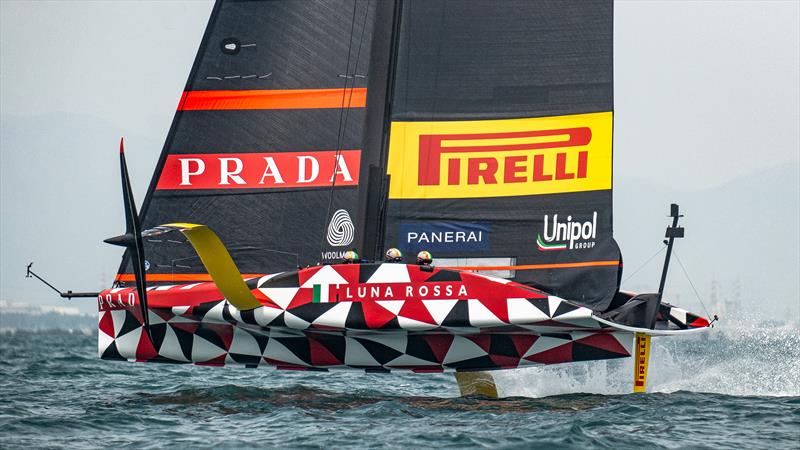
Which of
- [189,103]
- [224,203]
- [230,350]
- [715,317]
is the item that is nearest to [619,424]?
[715,317]

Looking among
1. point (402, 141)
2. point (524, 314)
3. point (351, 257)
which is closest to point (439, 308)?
point (524, 314)

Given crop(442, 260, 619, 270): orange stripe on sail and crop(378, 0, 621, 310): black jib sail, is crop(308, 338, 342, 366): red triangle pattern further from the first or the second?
crop(442, 260, 619, 270): orange stripe on sail

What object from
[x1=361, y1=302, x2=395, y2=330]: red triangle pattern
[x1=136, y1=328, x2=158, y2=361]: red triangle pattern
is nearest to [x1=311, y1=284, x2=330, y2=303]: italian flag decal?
[x1=361, y1=302, x2=395, y2=330]: red triangle pattern

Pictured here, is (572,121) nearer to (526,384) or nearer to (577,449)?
(526,384)

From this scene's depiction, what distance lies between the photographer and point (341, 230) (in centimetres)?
1431

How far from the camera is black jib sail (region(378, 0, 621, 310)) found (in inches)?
544

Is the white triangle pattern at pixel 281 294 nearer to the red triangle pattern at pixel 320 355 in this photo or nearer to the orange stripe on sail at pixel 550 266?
the red triangle pattern at pixel 320 355

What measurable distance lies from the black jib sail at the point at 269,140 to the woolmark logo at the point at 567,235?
2.33 meters

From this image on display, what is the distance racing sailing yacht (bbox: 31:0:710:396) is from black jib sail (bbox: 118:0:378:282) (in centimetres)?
2

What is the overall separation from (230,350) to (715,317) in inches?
230

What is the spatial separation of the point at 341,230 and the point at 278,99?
6.13ft

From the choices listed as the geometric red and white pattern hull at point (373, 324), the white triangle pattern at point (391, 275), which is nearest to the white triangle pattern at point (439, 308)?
the geometric red and white pattern hull at point (373, 324)

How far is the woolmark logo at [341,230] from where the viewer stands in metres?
14.3

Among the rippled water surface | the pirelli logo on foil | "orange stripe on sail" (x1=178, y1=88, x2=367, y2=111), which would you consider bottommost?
the rippled water surface
